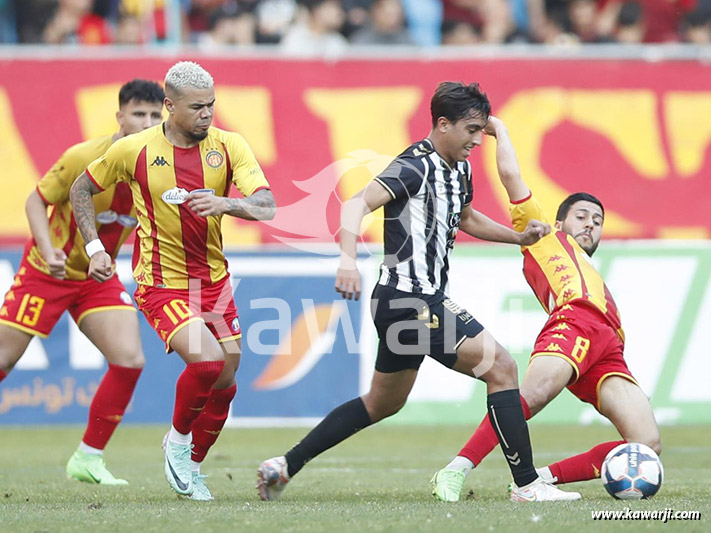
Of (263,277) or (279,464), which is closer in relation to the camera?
(279,464)

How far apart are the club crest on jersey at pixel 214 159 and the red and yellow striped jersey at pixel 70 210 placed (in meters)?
1.52

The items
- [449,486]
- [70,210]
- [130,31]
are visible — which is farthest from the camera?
[130,31]

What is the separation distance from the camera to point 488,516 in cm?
591

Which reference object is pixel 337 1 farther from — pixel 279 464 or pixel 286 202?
pixel 279 464

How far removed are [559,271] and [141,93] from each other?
307 centimetres

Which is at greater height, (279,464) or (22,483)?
(279,464)

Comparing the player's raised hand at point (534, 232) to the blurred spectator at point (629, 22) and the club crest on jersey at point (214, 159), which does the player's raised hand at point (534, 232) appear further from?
the blurred spectator at point (629, 22)

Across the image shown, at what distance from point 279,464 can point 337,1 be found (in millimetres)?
9916

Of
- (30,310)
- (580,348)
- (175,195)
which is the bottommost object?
(30,310)

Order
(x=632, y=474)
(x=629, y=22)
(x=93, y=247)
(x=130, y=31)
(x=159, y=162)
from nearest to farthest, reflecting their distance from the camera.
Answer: (x=632, y=474) < (x=159, y=162) < (x=93, y=247) < (x=130, y=31) < (x=629, y=22)

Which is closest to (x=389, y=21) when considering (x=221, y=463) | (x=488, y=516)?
(x=221, y=463)

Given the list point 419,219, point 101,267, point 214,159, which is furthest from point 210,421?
point 419,219

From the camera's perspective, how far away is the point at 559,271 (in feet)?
24.8

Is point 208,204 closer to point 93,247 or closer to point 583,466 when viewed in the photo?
point 93,247
